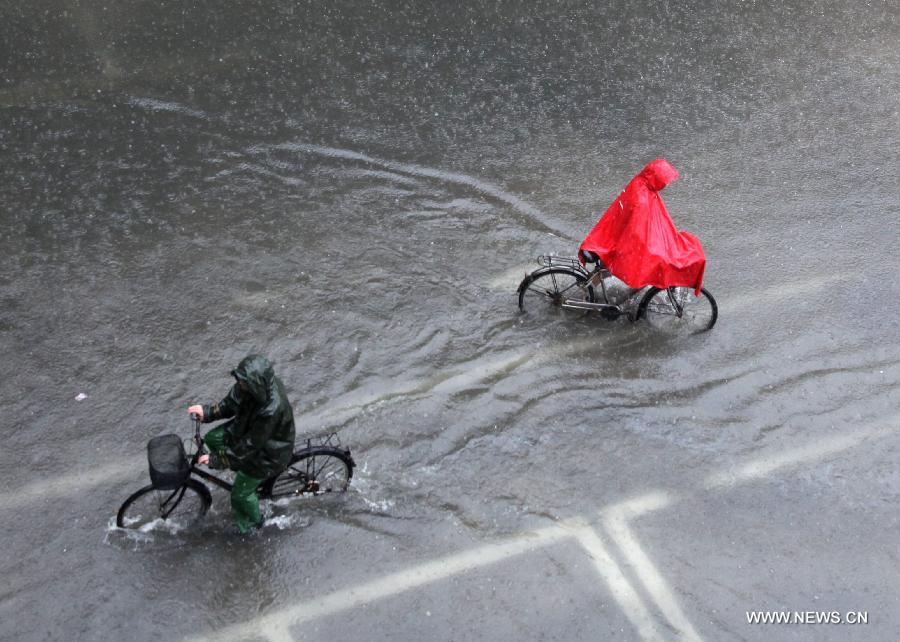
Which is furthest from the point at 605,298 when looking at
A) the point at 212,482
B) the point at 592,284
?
the point at 212,482

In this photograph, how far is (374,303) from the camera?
7996mm

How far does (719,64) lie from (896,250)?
159 inches

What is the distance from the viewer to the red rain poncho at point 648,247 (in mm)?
7305

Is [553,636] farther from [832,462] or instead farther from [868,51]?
[868,51]

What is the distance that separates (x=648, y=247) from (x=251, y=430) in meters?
3.73

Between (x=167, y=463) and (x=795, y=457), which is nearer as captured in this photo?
(x=167, y=463)

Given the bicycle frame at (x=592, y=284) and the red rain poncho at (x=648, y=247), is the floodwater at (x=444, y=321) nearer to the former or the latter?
the bicycle frame at (x=592, y=284)

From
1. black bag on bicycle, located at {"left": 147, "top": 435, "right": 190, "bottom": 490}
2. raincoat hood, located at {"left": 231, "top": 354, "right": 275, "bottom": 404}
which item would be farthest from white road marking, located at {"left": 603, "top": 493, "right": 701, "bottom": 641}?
black bag on bicycle, located at {"left": 147, "top": 435, "right": 190, "bottom": 490}

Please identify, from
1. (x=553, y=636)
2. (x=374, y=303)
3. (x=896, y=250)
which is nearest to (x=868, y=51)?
(x=896, y=250)

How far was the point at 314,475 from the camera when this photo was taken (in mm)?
6309

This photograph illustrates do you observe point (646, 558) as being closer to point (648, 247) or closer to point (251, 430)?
point (648, 247)

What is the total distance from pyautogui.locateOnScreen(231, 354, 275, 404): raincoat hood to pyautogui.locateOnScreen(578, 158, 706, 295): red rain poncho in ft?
11.3

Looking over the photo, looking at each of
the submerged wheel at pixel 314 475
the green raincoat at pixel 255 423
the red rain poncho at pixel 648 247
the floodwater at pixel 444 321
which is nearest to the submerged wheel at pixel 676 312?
the floodwater at pixel 444 321

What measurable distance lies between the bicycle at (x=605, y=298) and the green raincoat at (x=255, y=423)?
305cm
